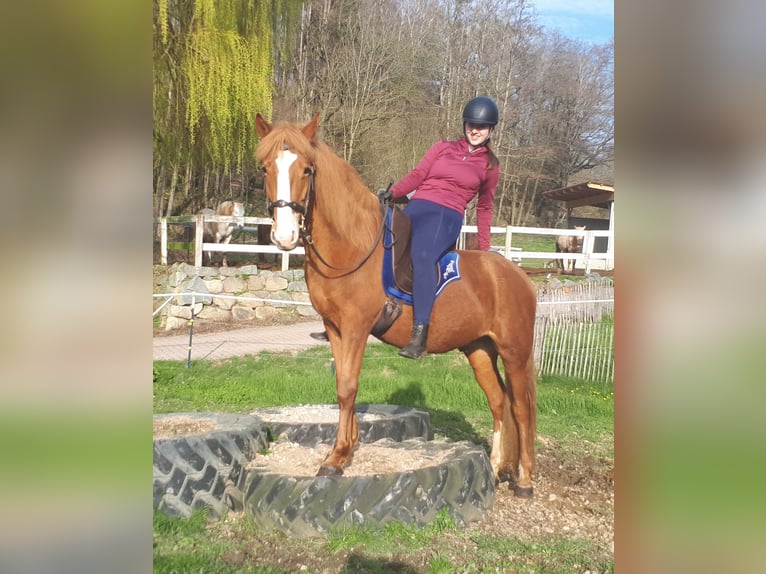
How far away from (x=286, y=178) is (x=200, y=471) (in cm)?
199

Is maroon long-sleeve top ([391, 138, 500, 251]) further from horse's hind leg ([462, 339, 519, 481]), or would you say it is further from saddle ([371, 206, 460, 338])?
horse's hind leg ([462, 339, 519, 481])

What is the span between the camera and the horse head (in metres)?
3.01

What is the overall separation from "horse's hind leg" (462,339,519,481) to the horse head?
1999mm

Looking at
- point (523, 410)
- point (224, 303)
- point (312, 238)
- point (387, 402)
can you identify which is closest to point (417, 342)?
point (312, 238)

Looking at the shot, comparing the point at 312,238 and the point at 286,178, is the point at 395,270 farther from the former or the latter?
the point at 286,178

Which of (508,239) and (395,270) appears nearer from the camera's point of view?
(395,270)

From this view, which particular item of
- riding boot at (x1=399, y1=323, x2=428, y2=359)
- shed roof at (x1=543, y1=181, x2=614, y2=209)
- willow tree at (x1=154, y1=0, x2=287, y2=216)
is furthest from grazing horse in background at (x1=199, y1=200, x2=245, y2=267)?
riding boot at (x1=399, y1=323, x2=428, y2=359)

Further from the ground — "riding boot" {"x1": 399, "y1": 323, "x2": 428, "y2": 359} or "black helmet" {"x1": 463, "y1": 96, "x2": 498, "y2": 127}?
"black helmet" {"x1": 463, "y1": 96, "x2": 498, "y2": 127}

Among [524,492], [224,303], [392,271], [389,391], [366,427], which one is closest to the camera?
[392,271]

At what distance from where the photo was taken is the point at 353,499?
338cm

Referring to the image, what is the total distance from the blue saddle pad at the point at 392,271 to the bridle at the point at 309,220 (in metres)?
0.05
